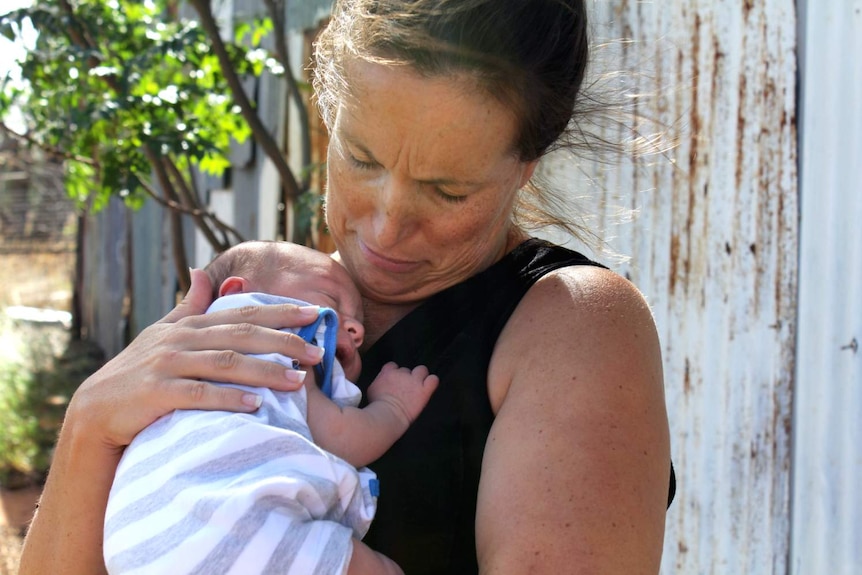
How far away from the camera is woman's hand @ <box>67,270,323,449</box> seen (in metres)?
1.59

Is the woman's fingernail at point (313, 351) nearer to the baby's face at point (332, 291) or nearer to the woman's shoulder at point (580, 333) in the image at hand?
the baby's face at point (332, 291)

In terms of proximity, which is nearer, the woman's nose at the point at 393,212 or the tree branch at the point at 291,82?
the woman's nose at the point at 393,212

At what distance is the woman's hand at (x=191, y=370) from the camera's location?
5.21 ft

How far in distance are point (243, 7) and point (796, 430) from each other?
4648 millimetres

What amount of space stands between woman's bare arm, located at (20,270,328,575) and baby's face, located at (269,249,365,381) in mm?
145

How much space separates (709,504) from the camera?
3.53 m

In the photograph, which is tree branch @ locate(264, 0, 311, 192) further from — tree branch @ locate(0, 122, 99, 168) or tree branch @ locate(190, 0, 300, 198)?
tree branch @ locate(0, 122, 99, 168)

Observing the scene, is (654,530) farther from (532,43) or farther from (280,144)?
(280,144)

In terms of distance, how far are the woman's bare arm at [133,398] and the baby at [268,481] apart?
31 mm

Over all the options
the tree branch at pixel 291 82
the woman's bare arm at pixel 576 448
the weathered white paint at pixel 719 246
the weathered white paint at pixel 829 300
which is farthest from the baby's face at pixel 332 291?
the tree branch at pixel 291 82

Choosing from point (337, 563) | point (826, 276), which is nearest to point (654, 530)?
point (337, 563)

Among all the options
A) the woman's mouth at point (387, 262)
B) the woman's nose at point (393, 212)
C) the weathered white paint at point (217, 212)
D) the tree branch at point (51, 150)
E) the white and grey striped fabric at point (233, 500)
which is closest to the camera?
the white and grey striped fabric at point (233, 500)

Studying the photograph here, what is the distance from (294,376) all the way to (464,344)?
1.04 ft

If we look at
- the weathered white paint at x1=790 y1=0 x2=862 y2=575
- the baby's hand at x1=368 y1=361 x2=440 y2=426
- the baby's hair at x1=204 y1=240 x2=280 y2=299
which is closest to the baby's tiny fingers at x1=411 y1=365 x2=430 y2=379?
the baby's hand at x1=368 y1=361 x2=440 y2=426
